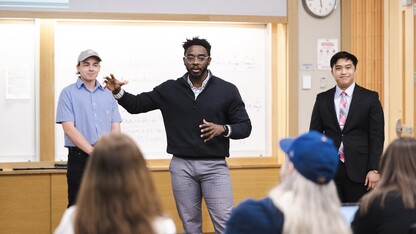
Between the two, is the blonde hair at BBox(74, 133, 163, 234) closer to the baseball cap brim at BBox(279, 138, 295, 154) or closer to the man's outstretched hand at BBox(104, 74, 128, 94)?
the baseball cap brim at BBox(279, 138, 295, 154)

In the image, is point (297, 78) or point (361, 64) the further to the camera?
point (361, 64)

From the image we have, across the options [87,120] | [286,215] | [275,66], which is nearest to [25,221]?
[87,120]

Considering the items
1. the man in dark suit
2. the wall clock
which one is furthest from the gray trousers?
the wall clock

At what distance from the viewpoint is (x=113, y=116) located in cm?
483

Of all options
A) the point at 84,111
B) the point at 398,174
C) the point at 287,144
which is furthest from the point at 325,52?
the point at 287,144

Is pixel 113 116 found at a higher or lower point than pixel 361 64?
lower

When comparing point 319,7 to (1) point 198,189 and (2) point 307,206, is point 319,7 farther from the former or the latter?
(2) point 307,206

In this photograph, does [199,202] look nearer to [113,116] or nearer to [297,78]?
[113,116]

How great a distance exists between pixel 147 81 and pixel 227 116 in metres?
1.54

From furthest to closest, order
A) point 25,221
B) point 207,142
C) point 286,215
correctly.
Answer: point 25,221
point 207,142
point 286,215

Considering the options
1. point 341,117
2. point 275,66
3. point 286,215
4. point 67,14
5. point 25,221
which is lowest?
point 25,221

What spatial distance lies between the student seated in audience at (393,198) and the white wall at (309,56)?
3.45 meters

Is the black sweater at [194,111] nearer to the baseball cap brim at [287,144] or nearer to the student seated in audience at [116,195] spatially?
the baseball cap brim at [287,144]

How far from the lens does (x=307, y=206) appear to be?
2.03 meters
